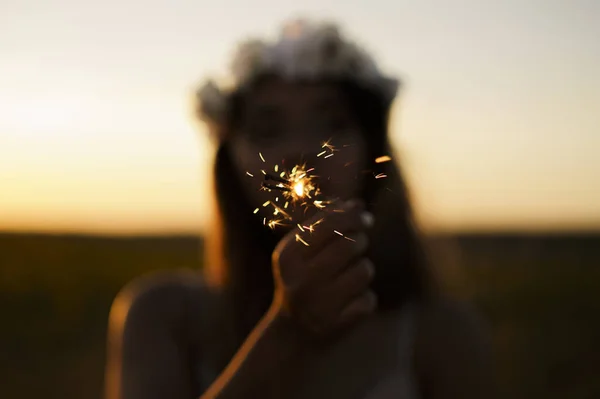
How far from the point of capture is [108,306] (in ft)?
47.5

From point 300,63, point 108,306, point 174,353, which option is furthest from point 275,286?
point 108,306

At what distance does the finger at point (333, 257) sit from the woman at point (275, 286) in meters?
0.16

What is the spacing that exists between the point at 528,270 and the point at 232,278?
62.7 ft

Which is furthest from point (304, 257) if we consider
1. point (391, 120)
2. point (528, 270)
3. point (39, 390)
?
point (528, 270)

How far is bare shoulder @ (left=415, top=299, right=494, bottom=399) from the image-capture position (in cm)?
196

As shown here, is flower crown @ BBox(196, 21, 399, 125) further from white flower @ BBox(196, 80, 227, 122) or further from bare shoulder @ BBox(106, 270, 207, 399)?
bare shoulder @ BBox(106, 270, 207, 399)

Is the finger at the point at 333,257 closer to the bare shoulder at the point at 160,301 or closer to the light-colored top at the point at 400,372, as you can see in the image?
the light-colored top at the point at 400,372

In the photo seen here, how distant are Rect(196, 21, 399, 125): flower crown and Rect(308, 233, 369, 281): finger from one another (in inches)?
32.4

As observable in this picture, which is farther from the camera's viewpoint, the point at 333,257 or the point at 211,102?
the point at 211,102

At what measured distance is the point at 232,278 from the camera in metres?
2.16

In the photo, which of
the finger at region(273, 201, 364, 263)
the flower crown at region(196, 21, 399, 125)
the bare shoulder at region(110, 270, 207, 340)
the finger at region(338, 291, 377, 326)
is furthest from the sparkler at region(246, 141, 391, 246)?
the bare shoulder at region(110, 270, 207, 340)

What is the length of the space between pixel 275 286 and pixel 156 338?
0.58 meters

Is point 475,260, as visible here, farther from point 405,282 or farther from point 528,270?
point 405,282

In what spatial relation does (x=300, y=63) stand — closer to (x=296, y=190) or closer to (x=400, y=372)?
(x=296, y=190)
